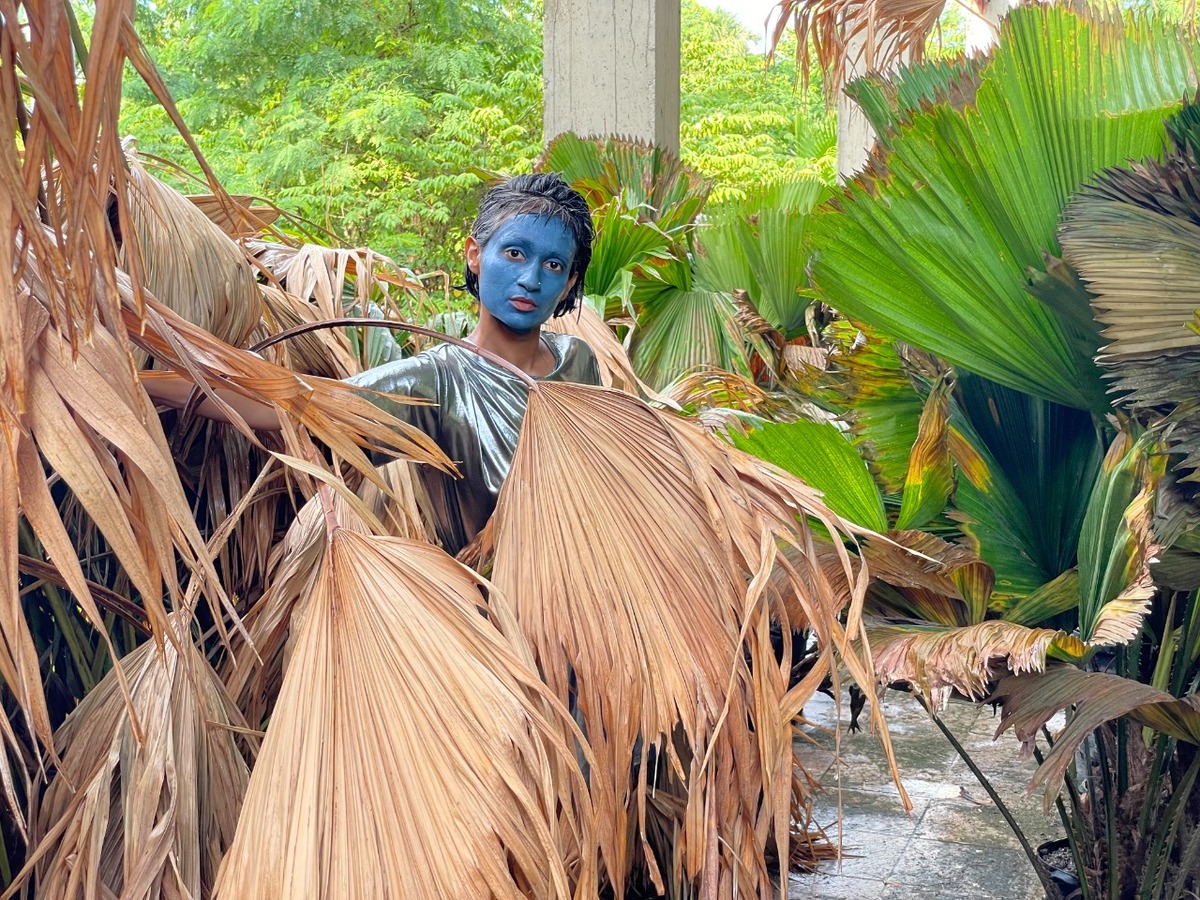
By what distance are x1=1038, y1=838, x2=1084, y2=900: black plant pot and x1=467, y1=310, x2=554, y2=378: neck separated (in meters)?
1.60

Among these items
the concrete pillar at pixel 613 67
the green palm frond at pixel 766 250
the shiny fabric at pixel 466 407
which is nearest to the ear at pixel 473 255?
the shiny fabric at pixel 466 407

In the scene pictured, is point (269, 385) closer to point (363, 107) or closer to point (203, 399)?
point (203, 399)

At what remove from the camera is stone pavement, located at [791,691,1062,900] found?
3.00 metres

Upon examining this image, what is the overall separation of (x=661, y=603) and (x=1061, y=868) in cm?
203

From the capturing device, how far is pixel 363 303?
7.16 ft

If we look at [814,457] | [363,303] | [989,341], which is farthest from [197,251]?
[989,341]

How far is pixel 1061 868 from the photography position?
2.90m

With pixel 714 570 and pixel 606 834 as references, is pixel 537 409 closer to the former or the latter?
pixel 714 570

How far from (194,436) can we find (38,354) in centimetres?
73

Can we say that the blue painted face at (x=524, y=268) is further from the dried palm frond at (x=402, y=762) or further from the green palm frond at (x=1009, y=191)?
the dried palm frond at (x=402, y=762)

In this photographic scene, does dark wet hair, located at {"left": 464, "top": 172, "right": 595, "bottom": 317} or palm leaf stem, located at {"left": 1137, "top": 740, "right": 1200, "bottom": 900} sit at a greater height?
dark wet hair, located at {"left": 464, "top": 172, "right": 595, "bottom": 317}

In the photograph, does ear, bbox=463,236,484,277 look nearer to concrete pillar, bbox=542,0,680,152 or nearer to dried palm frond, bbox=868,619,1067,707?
dried palm frond, bbox=868,619,1067,707

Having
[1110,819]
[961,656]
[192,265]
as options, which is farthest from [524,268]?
[1110,819]

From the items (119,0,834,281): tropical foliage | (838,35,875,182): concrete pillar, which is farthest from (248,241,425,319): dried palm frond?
(119,0,834,281): tropical foliage
